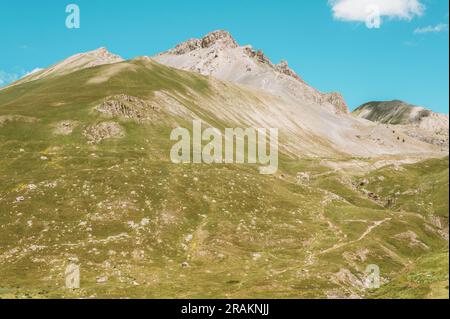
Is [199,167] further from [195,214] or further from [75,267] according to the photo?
[75,267]

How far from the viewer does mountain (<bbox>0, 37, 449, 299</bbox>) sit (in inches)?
1843

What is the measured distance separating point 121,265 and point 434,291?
37.0 m

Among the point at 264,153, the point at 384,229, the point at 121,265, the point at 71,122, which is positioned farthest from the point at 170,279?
the point at 264,153

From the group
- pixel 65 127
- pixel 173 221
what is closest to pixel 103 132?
pixel 65 127

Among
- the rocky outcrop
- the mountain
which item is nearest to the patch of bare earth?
the mountain

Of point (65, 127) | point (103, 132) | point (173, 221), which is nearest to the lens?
point (173, 221)

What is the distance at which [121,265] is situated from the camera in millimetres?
51750

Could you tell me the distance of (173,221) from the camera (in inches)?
2539

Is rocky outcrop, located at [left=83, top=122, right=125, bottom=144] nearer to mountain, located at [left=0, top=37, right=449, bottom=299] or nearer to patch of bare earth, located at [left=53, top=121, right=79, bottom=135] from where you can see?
mountain, located at [left=0, top=37, right=449, bottom=299]

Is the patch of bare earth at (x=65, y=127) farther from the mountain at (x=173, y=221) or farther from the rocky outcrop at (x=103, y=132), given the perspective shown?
the rocky outcrop at (x=103, y=132)

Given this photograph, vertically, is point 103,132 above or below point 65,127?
below

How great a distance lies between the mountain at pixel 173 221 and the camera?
4681 cm

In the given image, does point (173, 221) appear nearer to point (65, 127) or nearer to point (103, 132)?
point (103, 132)

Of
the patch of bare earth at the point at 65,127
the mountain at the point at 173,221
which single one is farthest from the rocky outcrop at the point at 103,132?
the patch of bare earth at the point at 65,127
